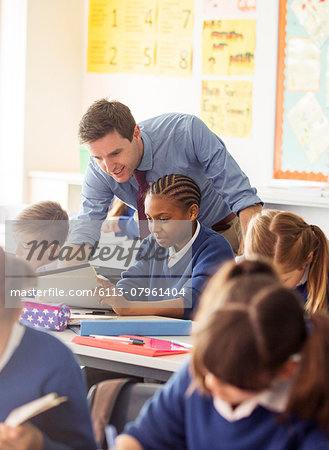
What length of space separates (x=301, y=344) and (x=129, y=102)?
3.46m

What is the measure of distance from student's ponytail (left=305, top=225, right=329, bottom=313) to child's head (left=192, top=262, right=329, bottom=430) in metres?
0.95

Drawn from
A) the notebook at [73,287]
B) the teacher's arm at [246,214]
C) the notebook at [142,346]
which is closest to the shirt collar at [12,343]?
the notebook at [142,346]

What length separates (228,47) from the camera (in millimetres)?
3834

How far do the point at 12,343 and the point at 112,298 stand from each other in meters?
0.95

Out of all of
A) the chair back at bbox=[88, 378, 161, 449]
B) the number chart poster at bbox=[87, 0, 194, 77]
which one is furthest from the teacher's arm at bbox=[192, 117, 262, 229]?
the number chart poster at bbox=[87, 0, 194, 77]

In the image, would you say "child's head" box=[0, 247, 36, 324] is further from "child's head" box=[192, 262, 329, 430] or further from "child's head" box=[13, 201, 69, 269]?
"child's head" box=[13, 201, 69, 269]

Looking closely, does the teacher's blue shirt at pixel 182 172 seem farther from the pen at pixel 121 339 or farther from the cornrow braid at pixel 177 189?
the pen at pixel 121 339

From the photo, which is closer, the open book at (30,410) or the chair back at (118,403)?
the open book at (30,410)

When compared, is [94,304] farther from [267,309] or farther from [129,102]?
[129,102]

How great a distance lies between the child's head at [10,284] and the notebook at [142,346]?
0.52m

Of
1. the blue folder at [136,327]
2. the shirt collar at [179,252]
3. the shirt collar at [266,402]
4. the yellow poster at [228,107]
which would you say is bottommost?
the blue folder at [136,327]

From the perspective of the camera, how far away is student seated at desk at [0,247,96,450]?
3.76 feet

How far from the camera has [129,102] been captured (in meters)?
4.27

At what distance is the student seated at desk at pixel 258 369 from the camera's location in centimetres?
91
